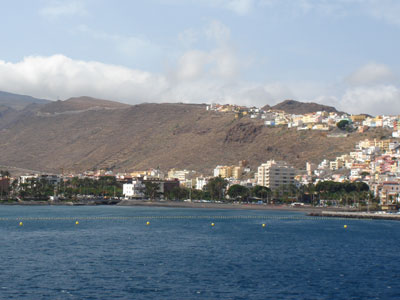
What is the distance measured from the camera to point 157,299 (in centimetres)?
3825

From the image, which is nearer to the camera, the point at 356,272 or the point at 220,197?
the point at 356,272

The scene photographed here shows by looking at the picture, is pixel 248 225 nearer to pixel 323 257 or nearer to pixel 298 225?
pixel 298 225

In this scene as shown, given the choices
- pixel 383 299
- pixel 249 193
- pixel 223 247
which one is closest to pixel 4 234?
pixel 223 247

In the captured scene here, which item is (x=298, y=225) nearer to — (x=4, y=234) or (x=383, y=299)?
(x=4, y=234)

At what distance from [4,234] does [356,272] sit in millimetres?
42541

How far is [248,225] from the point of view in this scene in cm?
9594

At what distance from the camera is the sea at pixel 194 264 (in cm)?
4106

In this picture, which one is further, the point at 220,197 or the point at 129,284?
the point at 220,197

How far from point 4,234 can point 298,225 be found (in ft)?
143

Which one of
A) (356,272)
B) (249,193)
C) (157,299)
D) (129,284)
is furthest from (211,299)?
(249,193)

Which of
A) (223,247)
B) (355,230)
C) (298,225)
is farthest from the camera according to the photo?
(298,225)

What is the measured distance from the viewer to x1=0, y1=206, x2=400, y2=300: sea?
41.1 m

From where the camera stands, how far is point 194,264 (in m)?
51.8

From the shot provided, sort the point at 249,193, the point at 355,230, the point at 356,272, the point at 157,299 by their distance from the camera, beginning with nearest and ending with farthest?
the point at 157,299 → the point at 356,272 → the point at 355,230 → the point at 249,193
